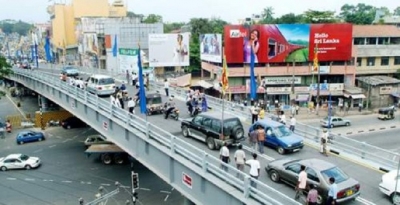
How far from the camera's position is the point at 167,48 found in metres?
65.2

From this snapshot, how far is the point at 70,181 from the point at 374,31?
54958 mm

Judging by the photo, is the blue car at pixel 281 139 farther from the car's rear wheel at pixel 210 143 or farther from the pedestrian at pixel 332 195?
the pedestrian at pixel 332 195

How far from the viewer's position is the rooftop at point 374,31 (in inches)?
2539

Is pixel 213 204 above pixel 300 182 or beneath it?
beneath

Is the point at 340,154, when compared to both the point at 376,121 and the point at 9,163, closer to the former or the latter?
the point at 9,163

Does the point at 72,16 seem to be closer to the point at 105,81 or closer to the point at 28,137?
the point at 28,137

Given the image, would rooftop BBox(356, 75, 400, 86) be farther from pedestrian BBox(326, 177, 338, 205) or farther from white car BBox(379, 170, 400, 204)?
pedestrian BBox(326, 177, 338, 205)

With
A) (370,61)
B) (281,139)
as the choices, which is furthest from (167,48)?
(281,139)

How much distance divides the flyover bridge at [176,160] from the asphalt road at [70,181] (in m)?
4.76

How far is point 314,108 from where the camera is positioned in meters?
56.8

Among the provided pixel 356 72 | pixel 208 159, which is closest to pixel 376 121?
pixel 356 72

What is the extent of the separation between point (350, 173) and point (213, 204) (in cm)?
651

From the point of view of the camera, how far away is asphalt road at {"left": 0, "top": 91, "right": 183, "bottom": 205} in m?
27.6

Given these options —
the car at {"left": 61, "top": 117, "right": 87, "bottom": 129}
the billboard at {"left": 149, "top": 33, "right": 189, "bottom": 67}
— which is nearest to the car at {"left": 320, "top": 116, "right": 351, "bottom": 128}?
the billboard at {"left": 149, "top": 33, "right": 189, "bottom": 67}
